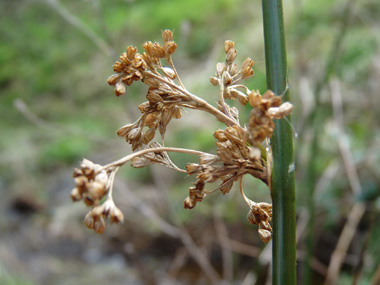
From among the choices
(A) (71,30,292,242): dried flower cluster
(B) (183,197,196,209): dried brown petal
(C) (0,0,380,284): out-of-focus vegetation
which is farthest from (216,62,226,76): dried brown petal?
(C) (0,0,380,284): out-of-focus vegetation

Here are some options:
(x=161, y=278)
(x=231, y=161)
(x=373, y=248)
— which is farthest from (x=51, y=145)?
(x=231, y=161)

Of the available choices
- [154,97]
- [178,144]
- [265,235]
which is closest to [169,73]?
[154,97]

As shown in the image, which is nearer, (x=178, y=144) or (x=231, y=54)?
(x=231, y=54)

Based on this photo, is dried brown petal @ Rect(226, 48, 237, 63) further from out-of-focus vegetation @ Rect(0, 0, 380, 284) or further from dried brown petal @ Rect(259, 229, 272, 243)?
out-of-focus vegetation @ Rect(0, 0, 380, 284)

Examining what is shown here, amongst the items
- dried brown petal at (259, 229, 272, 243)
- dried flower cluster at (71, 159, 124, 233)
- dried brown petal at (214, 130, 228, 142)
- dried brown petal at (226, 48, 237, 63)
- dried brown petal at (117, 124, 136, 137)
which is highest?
dried brown petal at (226, 48, 237, 63)

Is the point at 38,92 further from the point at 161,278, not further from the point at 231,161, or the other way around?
the point at 231,161

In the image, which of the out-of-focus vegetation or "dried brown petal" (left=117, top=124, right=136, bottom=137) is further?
the out-of-focus vegetation

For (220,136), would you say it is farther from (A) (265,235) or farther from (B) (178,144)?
(B) (178,144)
